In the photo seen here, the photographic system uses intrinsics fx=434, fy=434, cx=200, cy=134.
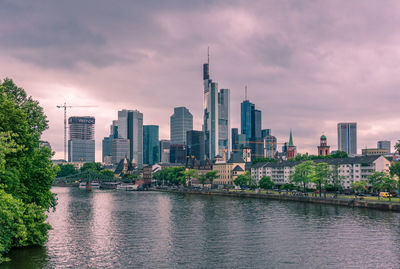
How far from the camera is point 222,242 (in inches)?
2522

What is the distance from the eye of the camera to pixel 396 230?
239 ft

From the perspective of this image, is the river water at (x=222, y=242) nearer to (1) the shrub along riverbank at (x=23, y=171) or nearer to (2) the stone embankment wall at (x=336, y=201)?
(1) the shrub along riverbank at (x=23, y=171)

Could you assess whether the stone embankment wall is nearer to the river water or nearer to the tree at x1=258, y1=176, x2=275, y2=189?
the river water

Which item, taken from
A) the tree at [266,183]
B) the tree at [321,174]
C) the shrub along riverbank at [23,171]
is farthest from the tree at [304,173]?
the shrub along riverbank at [23,171]

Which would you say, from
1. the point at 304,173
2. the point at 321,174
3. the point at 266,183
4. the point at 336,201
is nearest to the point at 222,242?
the point at 336,201

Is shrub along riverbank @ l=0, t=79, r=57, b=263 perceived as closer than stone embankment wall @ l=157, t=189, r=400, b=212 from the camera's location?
Yes

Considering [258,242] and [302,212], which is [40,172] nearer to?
[258,242]

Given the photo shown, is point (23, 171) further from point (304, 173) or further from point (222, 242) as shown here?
point (304, 173)

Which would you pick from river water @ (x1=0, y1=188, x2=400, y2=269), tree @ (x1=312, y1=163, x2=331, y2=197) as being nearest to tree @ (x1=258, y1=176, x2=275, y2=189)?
tree @ (x1=312, y1=163, x2=331, y2=197)

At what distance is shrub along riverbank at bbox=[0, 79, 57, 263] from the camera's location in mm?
44938

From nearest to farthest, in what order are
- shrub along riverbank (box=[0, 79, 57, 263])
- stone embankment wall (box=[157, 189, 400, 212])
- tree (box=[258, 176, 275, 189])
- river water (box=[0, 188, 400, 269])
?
shrub along riverbank (box=[0, 79, 57, 263]) → river water (box=[0, 188, 400, 269]) → stone embankment wall (box=[157, 189, 400, 212]) → tree (box=[258, 176, 275, 189])

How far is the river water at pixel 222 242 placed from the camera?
2005 inches

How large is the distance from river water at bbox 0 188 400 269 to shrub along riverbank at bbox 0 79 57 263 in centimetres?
366

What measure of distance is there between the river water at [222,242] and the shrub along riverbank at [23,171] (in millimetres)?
3655
